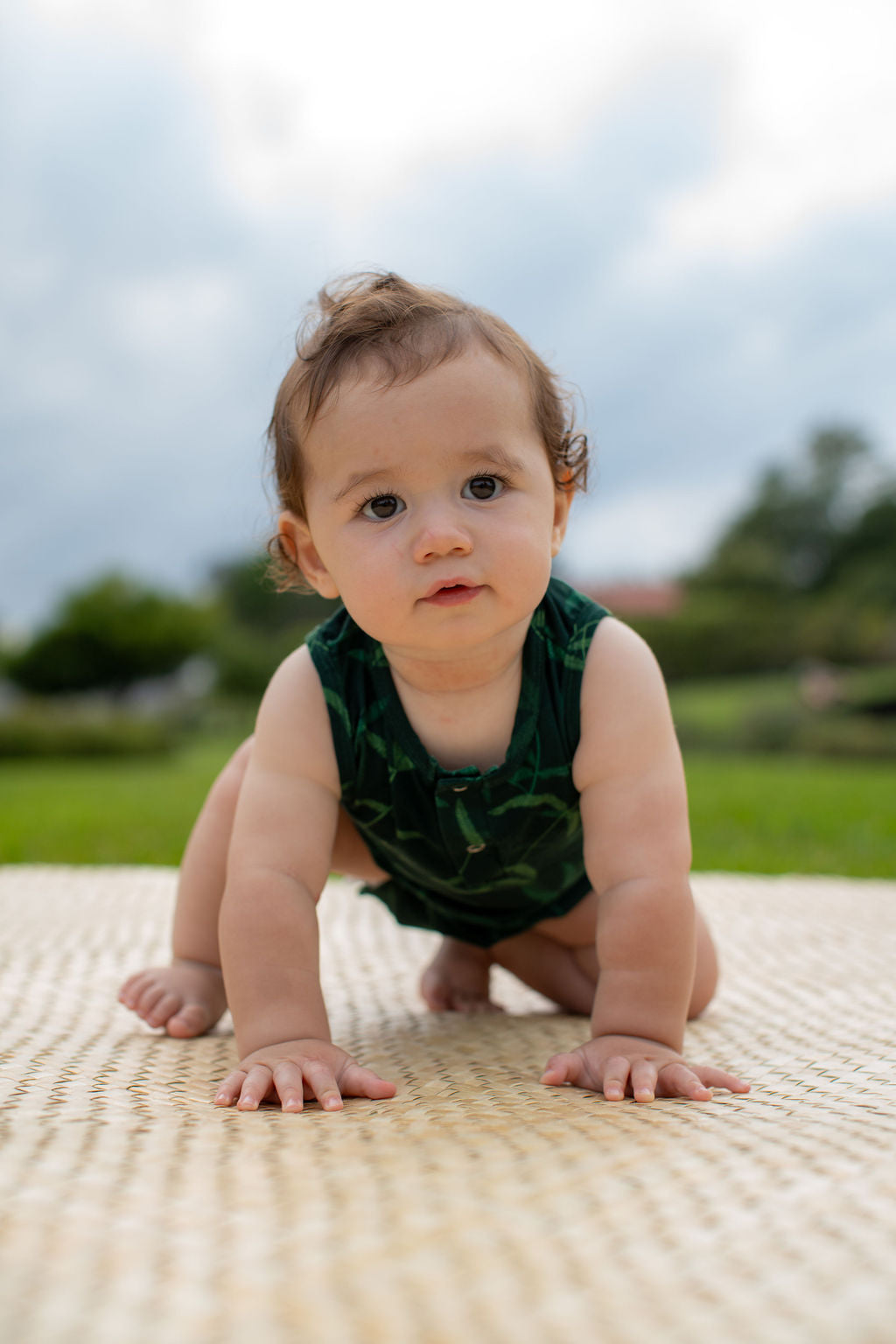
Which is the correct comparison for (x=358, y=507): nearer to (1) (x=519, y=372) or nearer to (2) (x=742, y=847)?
(1) (x=519, y=372)

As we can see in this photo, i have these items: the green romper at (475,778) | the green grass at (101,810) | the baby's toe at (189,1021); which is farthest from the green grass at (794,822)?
the baby's toe at (189,1021)

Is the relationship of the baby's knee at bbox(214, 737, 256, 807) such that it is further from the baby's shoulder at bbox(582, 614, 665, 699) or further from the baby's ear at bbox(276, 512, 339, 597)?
the baby's shoulder at bbox(582, 614, 665, 699)

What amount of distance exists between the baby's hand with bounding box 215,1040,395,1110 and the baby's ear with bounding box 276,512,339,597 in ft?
1.57

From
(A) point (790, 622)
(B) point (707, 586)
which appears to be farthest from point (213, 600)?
(A) point (790, 622)

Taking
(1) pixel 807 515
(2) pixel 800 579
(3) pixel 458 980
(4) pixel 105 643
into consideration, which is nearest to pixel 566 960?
(3) pixel 458 980

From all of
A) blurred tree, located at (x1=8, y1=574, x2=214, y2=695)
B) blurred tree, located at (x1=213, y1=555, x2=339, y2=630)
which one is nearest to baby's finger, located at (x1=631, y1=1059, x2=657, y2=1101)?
blurred tree, located at (x1=8, y1=574, x2=214, y2=695)

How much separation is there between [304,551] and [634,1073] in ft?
2.10

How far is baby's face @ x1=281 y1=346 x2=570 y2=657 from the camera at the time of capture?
1034mm

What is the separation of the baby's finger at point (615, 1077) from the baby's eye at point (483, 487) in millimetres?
498

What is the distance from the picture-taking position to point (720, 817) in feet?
14.2

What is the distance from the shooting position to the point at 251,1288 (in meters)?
0.52

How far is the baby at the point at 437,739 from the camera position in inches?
40.7

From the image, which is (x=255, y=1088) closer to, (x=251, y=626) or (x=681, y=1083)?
(x=681, y=1083)

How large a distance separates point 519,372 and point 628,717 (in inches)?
13.8
